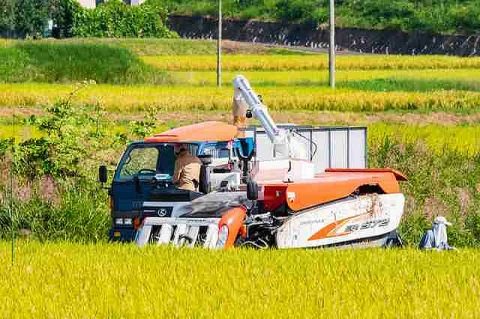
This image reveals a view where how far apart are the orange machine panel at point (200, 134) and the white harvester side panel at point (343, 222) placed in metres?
1.58

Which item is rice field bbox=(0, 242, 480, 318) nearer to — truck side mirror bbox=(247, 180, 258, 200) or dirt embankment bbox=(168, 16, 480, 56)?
truck side mirror bbox=(247, 180, 258, 200)

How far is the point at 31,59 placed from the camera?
219 ft

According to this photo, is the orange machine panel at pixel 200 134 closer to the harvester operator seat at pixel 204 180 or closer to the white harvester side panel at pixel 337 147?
the harvester operator seat at pixel 204 180

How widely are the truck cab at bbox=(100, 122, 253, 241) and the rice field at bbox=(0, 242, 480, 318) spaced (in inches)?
51.3

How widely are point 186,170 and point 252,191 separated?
1.15 m

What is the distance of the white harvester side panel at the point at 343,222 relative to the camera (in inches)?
792

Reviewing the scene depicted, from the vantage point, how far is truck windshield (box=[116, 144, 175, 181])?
67.9 ft

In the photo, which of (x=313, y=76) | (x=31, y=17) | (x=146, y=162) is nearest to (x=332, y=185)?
(x=146, y=162)

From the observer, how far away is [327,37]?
122062 mm

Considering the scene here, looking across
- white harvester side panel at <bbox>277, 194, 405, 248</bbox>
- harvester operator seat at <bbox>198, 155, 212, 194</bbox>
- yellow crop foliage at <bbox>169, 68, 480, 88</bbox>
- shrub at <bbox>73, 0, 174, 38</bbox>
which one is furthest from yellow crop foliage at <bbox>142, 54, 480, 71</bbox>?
harvester operator seat at <bbox>198, 155, 212, 194</bbox>

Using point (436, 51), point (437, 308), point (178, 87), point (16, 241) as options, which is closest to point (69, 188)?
point (16, 241)

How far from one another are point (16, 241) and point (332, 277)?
223 inches

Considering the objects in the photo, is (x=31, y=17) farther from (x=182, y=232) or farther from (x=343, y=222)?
(x=182, y=232)

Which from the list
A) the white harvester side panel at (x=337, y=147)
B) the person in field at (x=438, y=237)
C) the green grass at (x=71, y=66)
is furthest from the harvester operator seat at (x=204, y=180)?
the green grass at (x=71, y=66)
